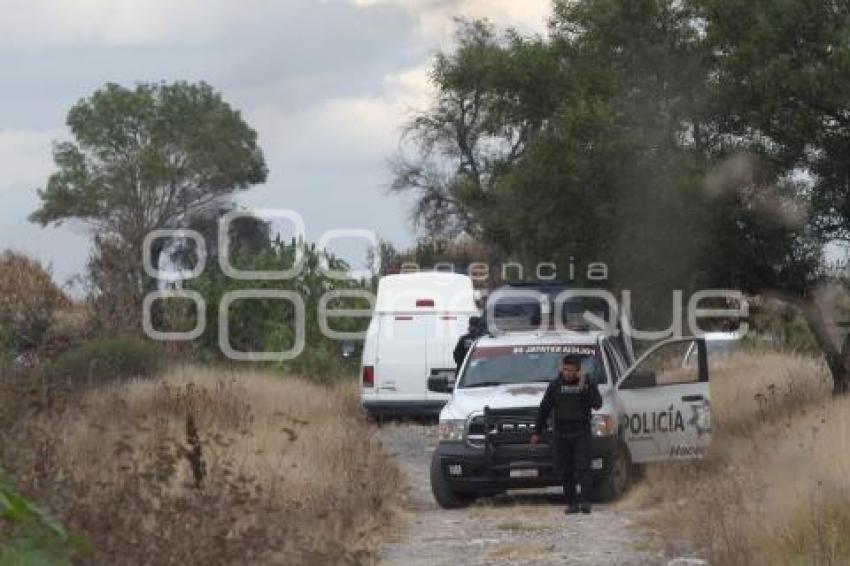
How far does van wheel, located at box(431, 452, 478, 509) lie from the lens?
19.5m

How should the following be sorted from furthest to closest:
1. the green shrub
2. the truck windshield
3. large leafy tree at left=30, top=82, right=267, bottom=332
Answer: large leafy tree at left=30, top=82, right=267, bottom=332
the green shrub
the truck windshield

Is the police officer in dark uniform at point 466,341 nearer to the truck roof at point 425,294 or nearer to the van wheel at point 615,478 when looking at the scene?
the truck roof at point 425,294

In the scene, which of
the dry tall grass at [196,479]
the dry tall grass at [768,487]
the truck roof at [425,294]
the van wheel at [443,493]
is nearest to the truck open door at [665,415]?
the dry tall grass at [768,487]

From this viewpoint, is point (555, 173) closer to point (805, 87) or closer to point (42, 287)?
point (805, 87)

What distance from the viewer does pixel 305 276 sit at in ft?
139

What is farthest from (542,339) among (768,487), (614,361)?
(768,487)

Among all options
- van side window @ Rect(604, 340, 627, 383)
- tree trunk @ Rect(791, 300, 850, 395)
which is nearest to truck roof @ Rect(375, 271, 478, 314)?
tree trunk @ Rect(791, 300, 850, 395)

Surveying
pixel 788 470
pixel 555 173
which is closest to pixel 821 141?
pixel 555 173

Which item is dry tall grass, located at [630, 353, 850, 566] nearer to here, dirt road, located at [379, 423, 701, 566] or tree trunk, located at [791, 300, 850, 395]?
tree trunk, located at [791, 300, 850, 395]

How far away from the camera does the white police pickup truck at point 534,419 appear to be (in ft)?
63.5

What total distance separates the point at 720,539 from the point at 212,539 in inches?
171

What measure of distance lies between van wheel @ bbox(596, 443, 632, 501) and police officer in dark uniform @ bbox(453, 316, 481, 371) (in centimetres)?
587

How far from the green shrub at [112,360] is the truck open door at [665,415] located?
35.8 ft

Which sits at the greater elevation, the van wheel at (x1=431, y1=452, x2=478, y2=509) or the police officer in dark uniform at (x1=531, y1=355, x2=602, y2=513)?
the police officer in dark uniform at (x1=531, y1=355, x2=602, y2=513)
